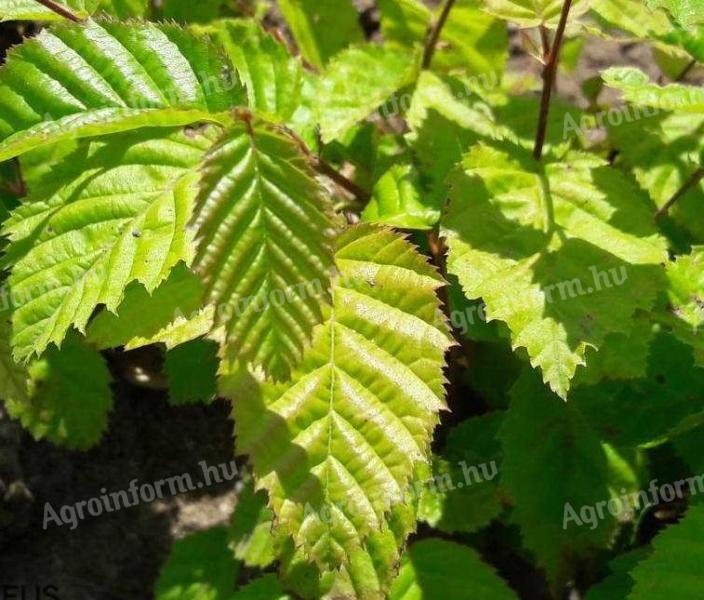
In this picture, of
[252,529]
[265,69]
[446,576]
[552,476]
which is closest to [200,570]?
[252,529]

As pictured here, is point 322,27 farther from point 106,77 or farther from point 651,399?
point 651,399

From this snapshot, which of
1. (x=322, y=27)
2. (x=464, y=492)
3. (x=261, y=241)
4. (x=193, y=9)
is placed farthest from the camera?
(x=322, y=27)

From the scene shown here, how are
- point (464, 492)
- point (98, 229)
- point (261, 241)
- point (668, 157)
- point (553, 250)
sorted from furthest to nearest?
point (668, 157)
point (464, 492)
point (553, 250)
point (98, 229)
point (261, 241)

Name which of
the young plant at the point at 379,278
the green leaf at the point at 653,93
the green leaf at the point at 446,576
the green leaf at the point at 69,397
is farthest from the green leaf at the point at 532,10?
the green leaf at the point at 69,397

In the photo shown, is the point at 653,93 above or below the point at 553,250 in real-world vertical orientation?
above

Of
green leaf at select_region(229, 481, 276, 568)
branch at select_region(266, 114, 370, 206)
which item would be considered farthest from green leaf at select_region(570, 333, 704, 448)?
green leaf at select_region(229, 481, 276, 568)

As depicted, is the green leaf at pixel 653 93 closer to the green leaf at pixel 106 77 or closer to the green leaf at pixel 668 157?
the green leaf at pixel 668 157
